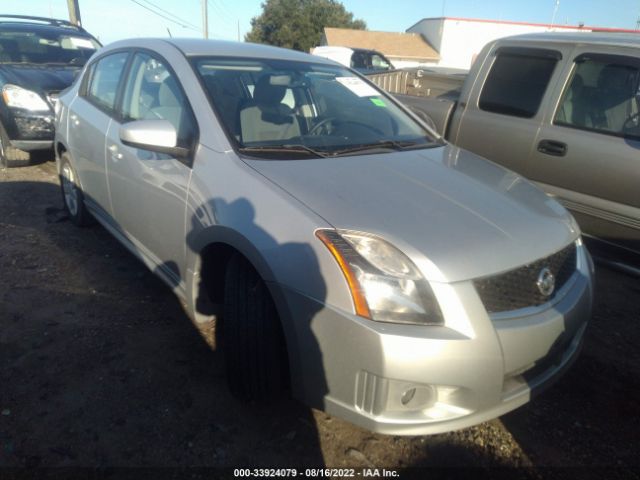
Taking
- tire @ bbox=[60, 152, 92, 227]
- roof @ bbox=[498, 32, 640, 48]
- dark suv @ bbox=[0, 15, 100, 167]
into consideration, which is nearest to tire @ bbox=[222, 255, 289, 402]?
tire @ bbox=[60, 152, 92, 227]

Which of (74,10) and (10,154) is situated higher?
(74,10)

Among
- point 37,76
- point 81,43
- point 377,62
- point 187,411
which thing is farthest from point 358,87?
point 377,62

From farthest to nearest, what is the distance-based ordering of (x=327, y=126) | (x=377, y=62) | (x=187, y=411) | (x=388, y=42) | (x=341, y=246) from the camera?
1. (x=388, y=42)
2. (x=377, y=62)
3. (x=327, y=126)
4. (x=187, y=411)
5. (x=341, y=246)

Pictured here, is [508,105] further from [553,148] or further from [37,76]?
[37,76]

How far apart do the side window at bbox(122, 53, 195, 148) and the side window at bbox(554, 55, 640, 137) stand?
2.88m

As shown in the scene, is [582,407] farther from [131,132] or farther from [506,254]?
[131,132]

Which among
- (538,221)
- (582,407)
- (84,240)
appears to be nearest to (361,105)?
(538,221)

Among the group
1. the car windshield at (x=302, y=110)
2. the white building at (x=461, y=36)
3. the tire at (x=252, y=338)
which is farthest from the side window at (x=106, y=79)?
the white building at (x=461, y=36)

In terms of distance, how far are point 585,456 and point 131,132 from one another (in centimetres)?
264

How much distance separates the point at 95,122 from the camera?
11.4 feet

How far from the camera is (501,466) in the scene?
2.08 meters

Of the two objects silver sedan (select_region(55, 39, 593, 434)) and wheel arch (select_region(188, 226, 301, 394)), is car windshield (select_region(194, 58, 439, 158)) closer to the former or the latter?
silver sedan (select_region(55, 39, 593, 434))

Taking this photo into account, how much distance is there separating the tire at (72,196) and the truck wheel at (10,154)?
2.04m

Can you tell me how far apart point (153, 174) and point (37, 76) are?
4439 mm
